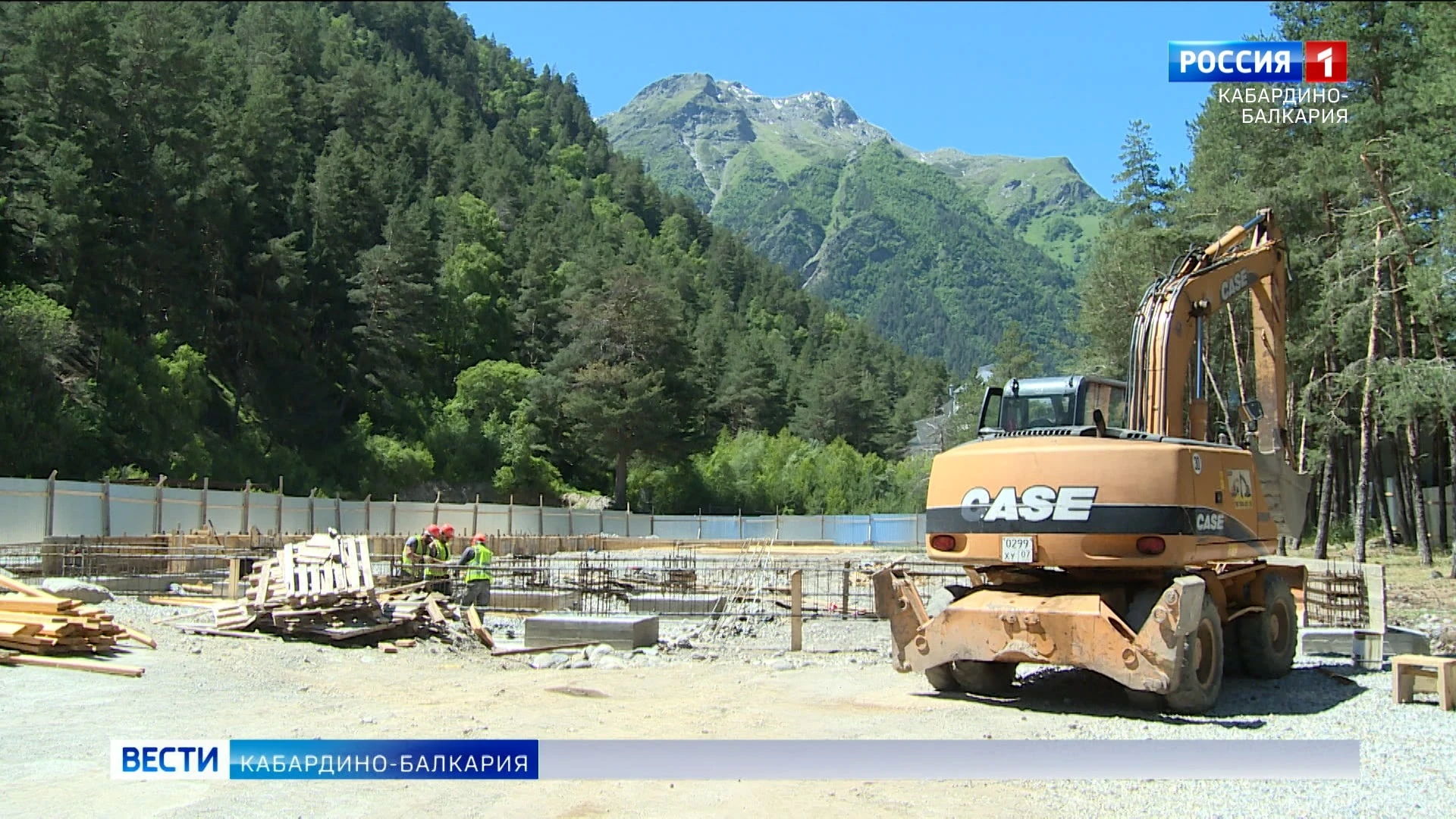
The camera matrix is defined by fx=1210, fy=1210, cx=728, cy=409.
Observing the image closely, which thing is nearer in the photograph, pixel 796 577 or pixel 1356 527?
pixel 796 577

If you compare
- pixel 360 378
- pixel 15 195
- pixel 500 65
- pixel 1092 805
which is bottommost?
pixel 1092 805

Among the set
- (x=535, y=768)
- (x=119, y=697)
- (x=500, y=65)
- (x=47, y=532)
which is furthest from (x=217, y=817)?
(x=500, y=65)

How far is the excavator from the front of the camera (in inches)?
441

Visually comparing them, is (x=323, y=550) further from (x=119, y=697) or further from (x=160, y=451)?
(x=160, y=451)

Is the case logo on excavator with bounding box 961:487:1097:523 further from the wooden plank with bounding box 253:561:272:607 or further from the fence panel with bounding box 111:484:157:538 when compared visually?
the fence panel with bounding box 111:484:157:538

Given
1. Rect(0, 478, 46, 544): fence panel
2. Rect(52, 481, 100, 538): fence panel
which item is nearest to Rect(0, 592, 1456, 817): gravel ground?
Rect(0, 478, 46, 544): fence panel

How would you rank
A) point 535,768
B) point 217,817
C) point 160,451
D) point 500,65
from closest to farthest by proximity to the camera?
point 217,817
point 535,768
point 160,451
point 500,65

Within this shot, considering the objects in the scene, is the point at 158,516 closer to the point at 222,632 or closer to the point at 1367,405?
the point at 222,632

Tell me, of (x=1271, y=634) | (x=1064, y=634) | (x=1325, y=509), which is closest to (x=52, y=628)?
(x=1064, y=634)

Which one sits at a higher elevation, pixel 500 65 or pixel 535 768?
pixel 500 65

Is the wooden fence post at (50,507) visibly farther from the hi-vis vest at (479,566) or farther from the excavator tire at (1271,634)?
the excavator tire at (1271,634)

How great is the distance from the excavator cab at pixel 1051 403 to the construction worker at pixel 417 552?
439 inches

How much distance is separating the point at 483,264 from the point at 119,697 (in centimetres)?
8129

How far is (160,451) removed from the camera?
1933 inches
